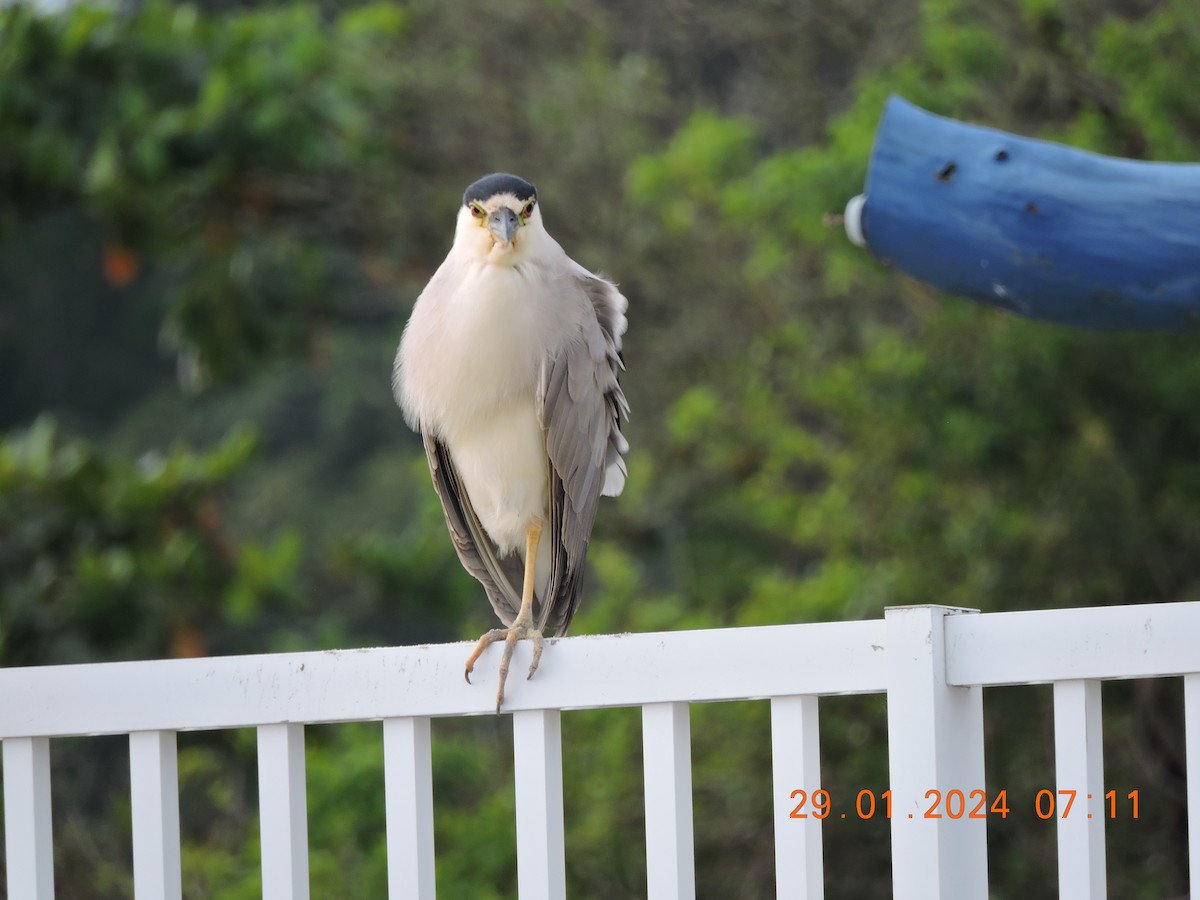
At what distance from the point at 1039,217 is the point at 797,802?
1304 millimetres

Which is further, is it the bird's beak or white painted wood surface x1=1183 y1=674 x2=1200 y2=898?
the bird's beak

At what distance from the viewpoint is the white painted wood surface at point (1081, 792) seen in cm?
168

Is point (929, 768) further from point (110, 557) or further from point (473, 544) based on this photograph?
point (110, 557)

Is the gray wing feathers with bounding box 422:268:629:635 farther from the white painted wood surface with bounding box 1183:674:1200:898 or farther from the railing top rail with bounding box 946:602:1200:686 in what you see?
the white painted wood surface with bounding box 1183:674:1200:898

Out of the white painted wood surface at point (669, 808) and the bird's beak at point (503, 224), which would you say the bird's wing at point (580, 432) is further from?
the white painted wood surface at point (669, 808)

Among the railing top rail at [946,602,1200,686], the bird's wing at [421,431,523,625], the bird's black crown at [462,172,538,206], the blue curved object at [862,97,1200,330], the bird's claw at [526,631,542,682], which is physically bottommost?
the railing top rail at [946,602,1200,686]

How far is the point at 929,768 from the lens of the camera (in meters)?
1.76

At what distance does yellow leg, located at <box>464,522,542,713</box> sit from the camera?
1999 mm

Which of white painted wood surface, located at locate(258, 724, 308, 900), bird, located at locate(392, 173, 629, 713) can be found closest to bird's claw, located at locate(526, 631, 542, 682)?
white painted wood surface, located at locate(258, 724, 308, 900)

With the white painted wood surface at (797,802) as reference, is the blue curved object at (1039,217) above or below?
above

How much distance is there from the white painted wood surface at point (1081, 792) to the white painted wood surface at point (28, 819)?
1275 millimetres

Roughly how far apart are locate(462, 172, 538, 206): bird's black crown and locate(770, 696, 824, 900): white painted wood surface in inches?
51.0

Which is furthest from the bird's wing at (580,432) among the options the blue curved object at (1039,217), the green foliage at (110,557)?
the green foliage at (110,557)

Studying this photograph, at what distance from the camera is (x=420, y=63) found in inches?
291
